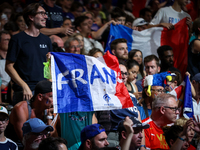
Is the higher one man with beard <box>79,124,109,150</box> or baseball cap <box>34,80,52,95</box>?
baseball cap <box>34,80,52,95</box>

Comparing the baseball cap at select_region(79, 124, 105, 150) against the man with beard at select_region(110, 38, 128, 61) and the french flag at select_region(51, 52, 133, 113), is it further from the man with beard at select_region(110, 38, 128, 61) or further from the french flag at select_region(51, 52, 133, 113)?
the man with beard at select_region(110, 38, 128, 61)

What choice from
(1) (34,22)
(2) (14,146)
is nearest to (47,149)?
(2) (14,146)

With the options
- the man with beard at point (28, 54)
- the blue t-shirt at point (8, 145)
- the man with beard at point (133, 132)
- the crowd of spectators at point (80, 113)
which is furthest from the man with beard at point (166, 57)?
the blue t-shirt at point (8, 145)

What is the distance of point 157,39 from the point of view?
26.6 feet

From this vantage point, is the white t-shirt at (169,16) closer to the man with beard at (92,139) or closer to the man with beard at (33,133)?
the man with beard at (92,139)

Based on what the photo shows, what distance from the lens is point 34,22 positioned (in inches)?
206

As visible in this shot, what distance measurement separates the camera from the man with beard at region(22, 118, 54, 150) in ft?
13.4

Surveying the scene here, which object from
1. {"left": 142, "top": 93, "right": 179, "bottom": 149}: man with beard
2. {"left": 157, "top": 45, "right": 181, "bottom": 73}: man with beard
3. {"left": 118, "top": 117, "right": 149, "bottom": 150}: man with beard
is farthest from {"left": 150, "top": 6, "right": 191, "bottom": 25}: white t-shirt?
{"left": 118, "top": 117, "right": 149, "bottom": 150}: man with beard

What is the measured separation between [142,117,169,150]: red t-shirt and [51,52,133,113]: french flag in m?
0.50

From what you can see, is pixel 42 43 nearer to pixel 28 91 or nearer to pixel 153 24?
pixel 28 91

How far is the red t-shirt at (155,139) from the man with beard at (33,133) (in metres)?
1.47

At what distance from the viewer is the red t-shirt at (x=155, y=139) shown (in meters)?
4.69

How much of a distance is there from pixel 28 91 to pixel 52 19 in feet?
9.98

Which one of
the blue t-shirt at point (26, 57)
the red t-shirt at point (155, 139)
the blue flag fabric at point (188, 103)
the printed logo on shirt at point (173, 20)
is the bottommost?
the red t-shirt at point (155, 139)
